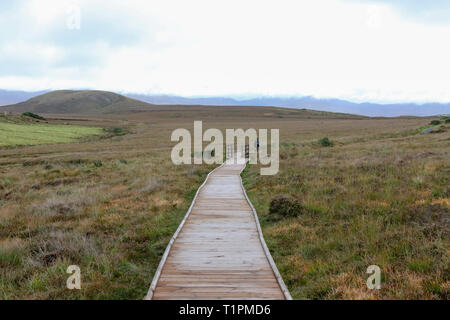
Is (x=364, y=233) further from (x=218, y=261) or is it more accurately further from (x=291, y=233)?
(x=218, y=261)

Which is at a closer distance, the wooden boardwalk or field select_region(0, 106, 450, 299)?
the wooden boardwalk

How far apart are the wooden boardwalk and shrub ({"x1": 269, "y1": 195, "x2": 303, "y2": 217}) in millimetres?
750

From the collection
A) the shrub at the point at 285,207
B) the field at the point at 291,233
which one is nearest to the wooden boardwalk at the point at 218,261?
the field at the point at 291,233

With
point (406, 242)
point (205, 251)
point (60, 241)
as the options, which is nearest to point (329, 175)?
point (406, 242)

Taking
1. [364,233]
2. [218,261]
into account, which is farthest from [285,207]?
[218,261]

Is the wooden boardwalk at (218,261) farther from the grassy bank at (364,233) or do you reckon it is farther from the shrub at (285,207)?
the shrub at (285,207)

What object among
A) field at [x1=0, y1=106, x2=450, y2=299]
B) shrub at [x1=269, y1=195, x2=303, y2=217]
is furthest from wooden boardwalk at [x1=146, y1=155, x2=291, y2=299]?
shrub at [x1=269, y1=195, x2=303, y2=217]

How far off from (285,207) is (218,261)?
4196 millimetres

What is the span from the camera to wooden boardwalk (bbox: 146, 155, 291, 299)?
225 inches

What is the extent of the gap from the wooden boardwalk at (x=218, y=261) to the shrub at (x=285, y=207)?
750 mm

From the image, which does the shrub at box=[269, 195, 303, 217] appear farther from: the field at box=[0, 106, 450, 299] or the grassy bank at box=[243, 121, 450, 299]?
the field at box=[0, 106, 450, 299]

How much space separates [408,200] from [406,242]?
11.1ft

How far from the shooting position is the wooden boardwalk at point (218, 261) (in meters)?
5.71

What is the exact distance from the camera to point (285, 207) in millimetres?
10633
